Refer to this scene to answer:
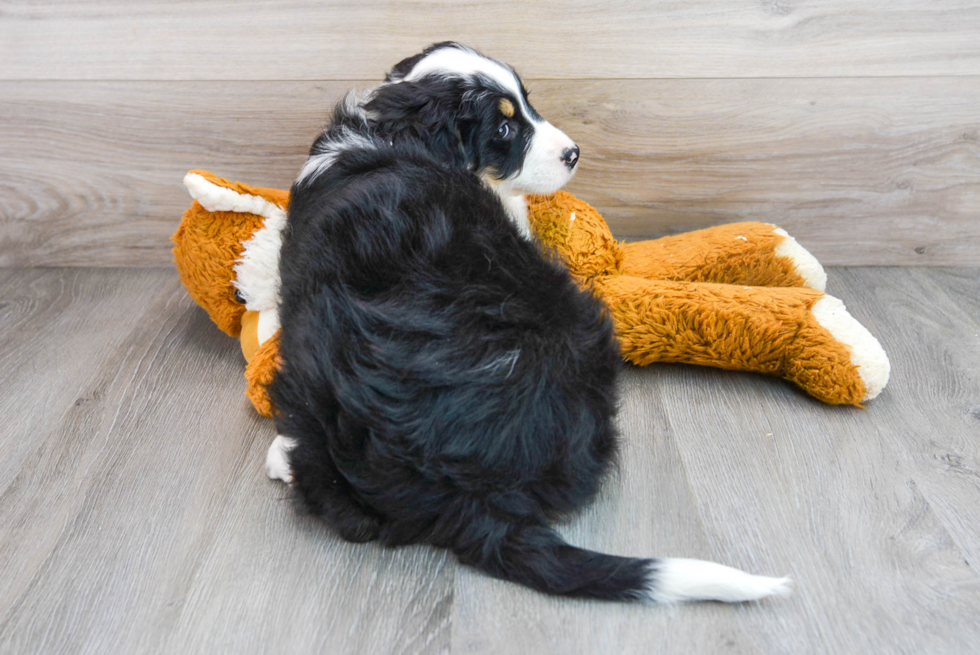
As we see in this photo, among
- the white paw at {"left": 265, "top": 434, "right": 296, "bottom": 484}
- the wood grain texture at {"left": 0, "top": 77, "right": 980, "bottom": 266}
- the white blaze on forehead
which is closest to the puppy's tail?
the white paw at {"left": 265, "top": 434, "right": 296, "bottom": 484}

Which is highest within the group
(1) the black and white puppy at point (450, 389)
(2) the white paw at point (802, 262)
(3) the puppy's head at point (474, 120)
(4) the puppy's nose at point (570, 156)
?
(3) the puppy's head at point (474, 120)

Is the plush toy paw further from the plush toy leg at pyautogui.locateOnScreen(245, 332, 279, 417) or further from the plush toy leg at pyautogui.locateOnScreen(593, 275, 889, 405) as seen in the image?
the plush toy leg at pyautogui.locateOnScreen(245, 332, 279, 417)

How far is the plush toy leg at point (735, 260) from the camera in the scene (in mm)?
Answer: 1627

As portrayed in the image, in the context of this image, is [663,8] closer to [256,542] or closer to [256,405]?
[256,405]

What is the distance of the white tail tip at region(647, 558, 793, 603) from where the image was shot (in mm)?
964

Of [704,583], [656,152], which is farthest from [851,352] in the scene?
[656,152]

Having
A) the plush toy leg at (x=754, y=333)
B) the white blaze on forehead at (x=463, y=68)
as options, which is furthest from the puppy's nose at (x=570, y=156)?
the plush toy leg at (x=754, y=333)

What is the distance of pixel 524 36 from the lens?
1.74 m

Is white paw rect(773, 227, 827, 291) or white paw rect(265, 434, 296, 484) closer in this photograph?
white paw rect(265, 434, 296, 484)

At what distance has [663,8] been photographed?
1715 mm

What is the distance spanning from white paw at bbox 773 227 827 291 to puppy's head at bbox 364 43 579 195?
1.82 feet

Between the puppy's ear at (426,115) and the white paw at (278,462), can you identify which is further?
the puppy's ear at (426,115)

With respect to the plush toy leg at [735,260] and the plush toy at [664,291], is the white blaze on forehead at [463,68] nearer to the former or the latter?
the plush toy at [664,291]

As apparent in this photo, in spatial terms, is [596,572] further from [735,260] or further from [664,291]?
[735,260]
